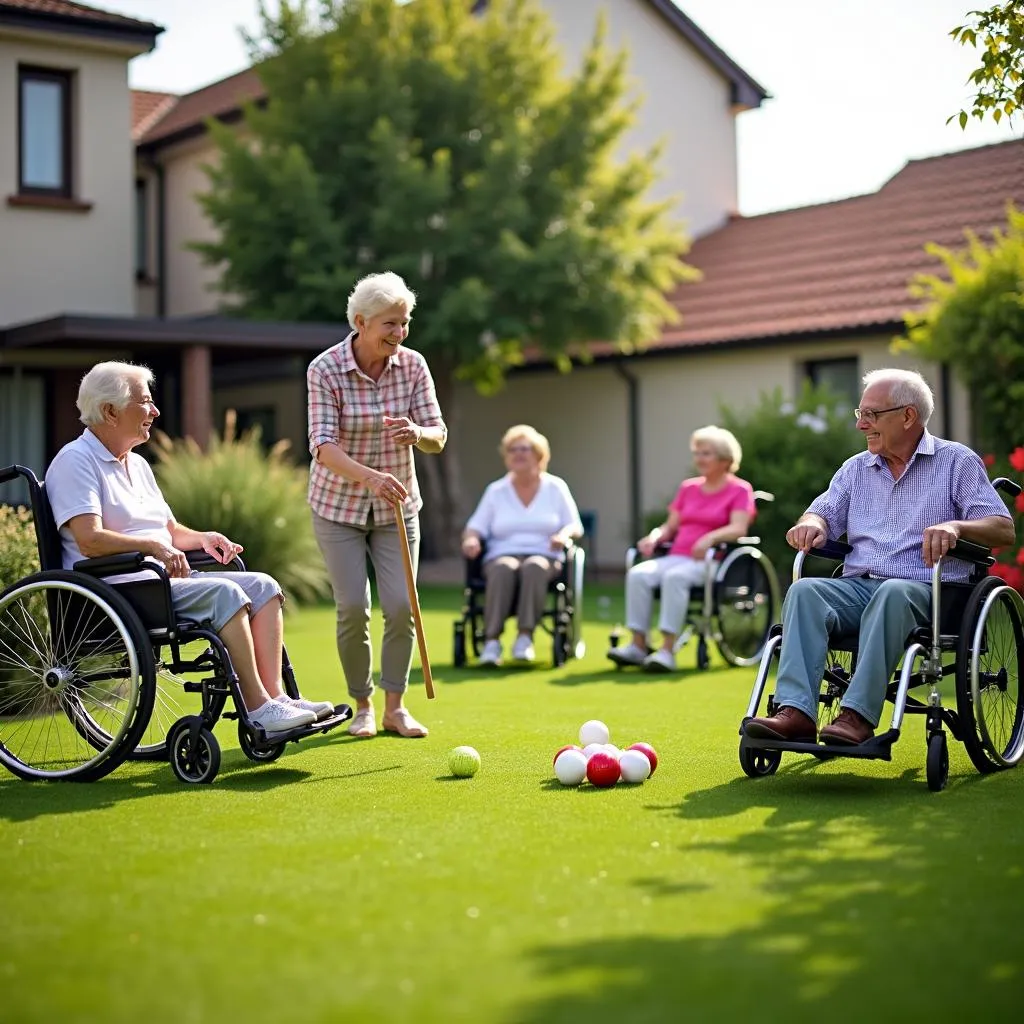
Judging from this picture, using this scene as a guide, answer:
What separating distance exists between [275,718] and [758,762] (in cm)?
160

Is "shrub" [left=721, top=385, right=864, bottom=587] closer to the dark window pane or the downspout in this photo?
the downspout

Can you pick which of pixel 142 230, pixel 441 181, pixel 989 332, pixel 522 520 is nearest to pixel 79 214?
pixel 142 230

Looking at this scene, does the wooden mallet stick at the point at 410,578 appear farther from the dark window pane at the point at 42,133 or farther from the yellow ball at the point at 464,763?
the dark window pane at the point at 42,133

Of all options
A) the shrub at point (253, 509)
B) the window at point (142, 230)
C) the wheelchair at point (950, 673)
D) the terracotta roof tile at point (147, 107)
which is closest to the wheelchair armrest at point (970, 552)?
the wheelchair at point (950, 673)

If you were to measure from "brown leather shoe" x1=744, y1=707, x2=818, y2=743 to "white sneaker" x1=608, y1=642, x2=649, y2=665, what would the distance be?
12.1 feet

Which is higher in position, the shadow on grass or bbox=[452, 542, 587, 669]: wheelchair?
bbox=[452, 542, 587, 669]: wheelchair

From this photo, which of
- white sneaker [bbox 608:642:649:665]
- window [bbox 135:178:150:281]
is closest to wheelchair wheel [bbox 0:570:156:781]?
white sneaker [bbox 608:642:649:665]

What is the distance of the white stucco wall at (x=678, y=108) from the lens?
67.8ft

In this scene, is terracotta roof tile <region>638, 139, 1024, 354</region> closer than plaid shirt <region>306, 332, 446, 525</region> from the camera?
No

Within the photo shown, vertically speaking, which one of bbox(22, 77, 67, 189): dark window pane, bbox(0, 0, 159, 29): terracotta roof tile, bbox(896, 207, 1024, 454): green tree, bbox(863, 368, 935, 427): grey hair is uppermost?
bbox(0, 0, 159, 29): terracotta roof tile

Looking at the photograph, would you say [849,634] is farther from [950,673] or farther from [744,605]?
[744,605]

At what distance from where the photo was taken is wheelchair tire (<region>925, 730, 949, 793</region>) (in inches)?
185

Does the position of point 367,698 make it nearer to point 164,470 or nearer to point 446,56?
point 164,470

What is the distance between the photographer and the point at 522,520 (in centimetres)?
877
